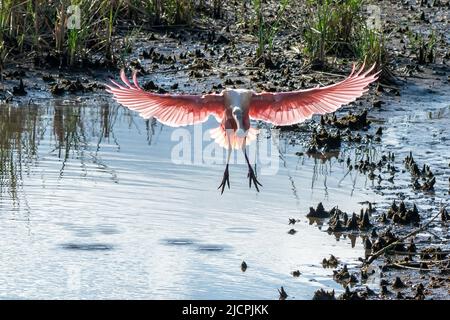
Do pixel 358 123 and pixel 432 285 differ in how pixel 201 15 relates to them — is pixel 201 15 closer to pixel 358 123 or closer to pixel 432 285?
pixel 358 123

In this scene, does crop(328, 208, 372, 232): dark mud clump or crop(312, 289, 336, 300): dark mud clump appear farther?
crop(328, 208, 372, 232): dark mud clump

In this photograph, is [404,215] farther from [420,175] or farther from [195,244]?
[195,244]

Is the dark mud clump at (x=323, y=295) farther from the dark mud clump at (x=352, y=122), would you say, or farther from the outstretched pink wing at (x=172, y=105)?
the dark mud clump at (x=352, y=122)

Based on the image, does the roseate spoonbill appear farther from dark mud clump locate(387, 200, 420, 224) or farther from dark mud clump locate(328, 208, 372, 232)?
dark mud clump locate(387, 200, 420, 224)

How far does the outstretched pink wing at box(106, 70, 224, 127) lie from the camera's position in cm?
934

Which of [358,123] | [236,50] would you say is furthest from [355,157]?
[236,50]

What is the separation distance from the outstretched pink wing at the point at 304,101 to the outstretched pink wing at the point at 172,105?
12.3 inches

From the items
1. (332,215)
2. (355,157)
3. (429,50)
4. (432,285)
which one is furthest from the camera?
(429,50)

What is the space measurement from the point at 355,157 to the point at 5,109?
3.77m

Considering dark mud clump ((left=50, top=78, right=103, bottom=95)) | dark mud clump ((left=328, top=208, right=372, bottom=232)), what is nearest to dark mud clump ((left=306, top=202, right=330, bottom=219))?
dark mud clump ((left=328, top=208, right=372, bottom=232))

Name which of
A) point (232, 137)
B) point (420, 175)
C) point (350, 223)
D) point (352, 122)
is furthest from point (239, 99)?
point (352, 122)

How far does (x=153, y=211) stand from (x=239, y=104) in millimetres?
1099

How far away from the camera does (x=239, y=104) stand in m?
9.31

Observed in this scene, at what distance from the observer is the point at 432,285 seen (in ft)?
26.9
